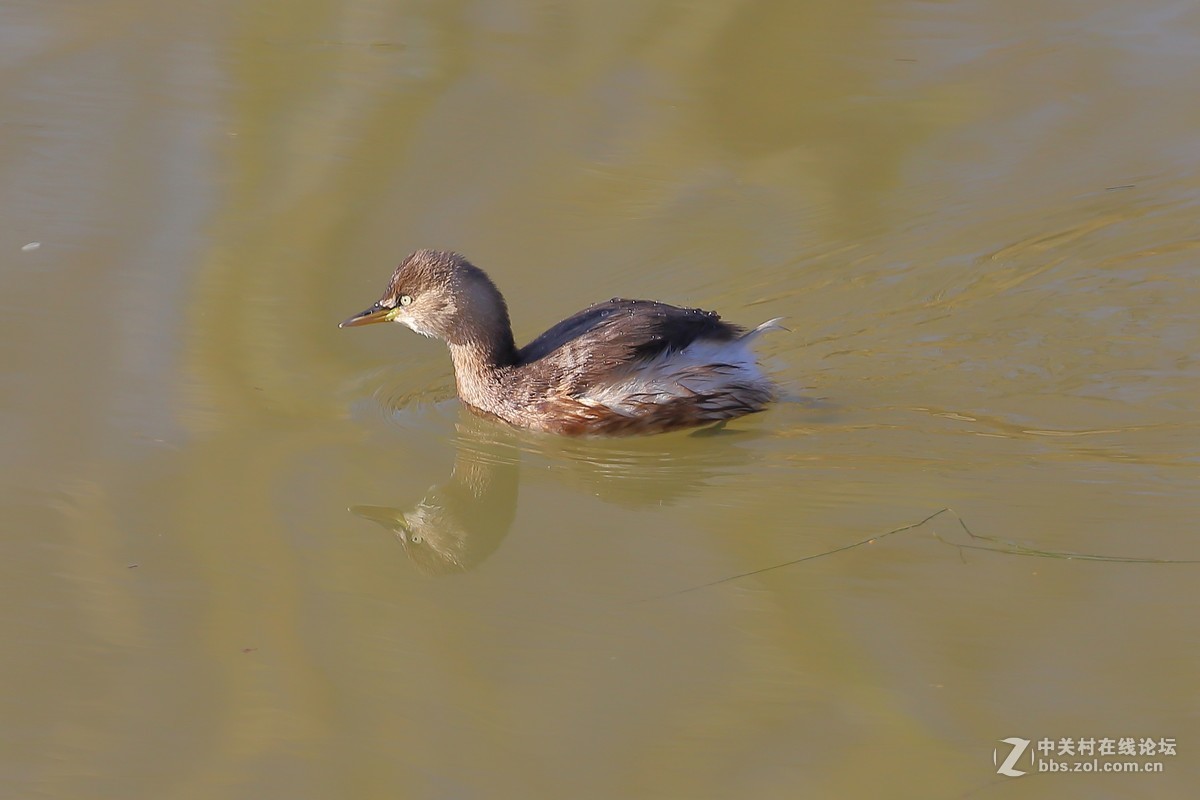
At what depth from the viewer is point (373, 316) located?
6.81 metres

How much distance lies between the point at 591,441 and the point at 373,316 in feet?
3.85

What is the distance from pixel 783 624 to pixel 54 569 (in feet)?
7.66

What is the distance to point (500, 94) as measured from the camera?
8.95 metres

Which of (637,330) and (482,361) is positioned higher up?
(637,330)

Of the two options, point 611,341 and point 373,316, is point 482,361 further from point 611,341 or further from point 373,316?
point 611,341

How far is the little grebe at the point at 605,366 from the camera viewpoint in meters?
6.40

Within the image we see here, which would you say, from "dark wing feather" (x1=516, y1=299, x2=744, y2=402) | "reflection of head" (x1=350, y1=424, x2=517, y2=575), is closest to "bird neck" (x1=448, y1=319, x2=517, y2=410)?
"dark wing feather" (x1=516, y1=299, x2=744, y2=402)

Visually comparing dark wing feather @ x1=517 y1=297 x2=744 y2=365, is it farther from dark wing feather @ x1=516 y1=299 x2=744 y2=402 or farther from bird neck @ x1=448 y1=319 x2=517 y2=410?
bird neck @ x1=448 y1=319 x2=517 y2=410

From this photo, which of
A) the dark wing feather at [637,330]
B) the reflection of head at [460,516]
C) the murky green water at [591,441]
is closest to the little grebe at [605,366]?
the dark wing feather at [637,330]

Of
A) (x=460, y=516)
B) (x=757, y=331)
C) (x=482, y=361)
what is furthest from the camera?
(x=482, y=361)

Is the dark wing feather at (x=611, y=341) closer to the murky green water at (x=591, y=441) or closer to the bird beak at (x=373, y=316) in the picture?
the murky green water at (x=591, y=441)

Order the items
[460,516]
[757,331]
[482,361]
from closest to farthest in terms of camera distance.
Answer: [460,516], [757,331], [482,361]

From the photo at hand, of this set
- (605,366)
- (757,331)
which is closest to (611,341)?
(605,366)

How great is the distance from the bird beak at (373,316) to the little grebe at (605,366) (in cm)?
1
